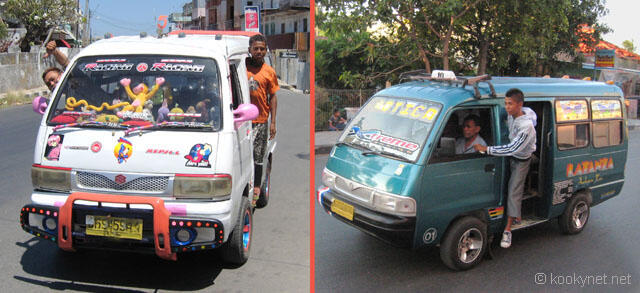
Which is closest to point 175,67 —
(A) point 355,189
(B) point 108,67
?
(B) point 108,67

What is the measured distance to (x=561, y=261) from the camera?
3936mm

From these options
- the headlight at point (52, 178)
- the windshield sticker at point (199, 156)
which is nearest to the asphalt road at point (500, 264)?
the windshield sticker at point (199, 156)

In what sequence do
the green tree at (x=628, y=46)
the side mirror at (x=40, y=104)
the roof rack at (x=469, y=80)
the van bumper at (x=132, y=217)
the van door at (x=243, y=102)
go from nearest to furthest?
the green tree at (x=628, y=46)
the van bumper at (x=132, y=217)
the roof rack at (x=469, y=80)
the side mirror at (x=40, y=104)
the van door at (x=243, y=102)

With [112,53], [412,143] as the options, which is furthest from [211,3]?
[412,143]

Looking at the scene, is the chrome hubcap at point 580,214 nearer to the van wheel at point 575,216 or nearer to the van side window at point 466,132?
the van wheel at point 575,216

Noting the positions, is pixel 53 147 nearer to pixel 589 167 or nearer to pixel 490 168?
pixel 490 168

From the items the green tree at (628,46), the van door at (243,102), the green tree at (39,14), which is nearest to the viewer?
the green tree at (628,46)

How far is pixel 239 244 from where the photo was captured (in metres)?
3.91

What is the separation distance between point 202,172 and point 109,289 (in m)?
1.03

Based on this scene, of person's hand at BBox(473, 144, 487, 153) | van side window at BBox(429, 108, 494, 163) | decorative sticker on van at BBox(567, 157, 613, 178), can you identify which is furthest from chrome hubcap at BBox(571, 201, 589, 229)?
person's hand at BBox(473, 144, 487, 153)

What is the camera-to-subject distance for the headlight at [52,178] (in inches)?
137

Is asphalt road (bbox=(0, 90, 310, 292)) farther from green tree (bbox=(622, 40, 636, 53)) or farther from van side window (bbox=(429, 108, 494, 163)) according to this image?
green tree (bbox=(622, 40, 636, 53))

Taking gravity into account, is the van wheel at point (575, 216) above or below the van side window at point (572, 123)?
below

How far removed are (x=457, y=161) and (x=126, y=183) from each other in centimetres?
225
